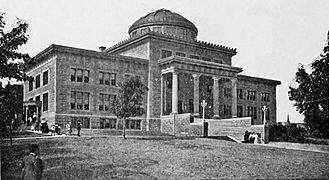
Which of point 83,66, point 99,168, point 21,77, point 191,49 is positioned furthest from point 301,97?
point 191,49

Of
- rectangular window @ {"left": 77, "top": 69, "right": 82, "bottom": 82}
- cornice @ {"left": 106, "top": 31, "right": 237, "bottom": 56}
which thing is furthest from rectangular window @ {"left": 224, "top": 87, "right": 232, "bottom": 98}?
rectangular window @ {"left": 77, "top": 69, "right": 82, "bottom": 82}

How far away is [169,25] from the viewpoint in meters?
38.9

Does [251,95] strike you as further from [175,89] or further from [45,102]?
[45,102]

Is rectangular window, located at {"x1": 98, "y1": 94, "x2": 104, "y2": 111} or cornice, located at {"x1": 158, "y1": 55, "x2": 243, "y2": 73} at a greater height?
cornice, located at {"x1": 158, "y1": 55, "x2": 243, "y2": 73}

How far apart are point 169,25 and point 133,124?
35.0ft

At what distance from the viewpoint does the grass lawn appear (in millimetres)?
11219

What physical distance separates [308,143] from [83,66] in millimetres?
20971

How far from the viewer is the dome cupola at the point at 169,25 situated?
38.9 m

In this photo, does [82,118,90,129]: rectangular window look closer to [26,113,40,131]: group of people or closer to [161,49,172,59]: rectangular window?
[26,113,40,131]: group of people

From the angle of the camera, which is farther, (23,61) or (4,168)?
(23,61)

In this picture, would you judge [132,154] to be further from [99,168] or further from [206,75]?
[206,75]

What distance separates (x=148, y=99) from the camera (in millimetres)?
34875

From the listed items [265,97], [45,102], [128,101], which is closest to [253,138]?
[128,101]

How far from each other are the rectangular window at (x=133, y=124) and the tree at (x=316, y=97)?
2320cm
